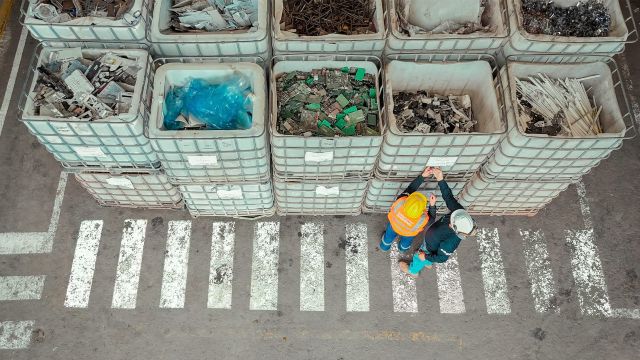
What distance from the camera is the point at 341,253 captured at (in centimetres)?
720

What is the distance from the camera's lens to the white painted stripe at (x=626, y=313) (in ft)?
22.8

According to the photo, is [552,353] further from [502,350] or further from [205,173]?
[205,173]

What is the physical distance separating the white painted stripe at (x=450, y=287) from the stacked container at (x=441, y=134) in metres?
1.33

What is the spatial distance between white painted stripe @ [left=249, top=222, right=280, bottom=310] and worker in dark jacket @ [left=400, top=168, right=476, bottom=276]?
2105mm

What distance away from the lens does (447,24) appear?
592 centimetres

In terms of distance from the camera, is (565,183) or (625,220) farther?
(625,220)

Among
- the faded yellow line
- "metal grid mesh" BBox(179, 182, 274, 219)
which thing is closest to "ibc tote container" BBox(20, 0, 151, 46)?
"metal grid mesh" BBox(179, 182, 274, 219)

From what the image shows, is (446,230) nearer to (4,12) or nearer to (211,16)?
(211,16)

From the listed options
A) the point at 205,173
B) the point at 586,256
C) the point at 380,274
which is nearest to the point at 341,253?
the point at 380,274

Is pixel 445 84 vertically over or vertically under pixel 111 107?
over

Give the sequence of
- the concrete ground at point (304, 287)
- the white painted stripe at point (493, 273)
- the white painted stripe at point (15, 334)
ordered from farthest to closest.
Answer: the white painted stripe at point (493, 273) < the concrete ground at point (304, 287) < the white painted stripe at point (15, 334)

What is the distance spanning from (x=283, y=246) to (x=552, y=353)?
4082 mm

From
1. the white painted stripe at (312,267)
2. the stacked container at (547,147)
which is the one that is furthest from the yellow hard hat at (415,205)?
the white painted stripe at (312,267)

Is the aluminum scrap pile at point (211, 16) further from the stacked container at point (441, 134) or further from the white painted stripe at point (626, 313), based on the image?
the white painted stripe at point (626, 313)
